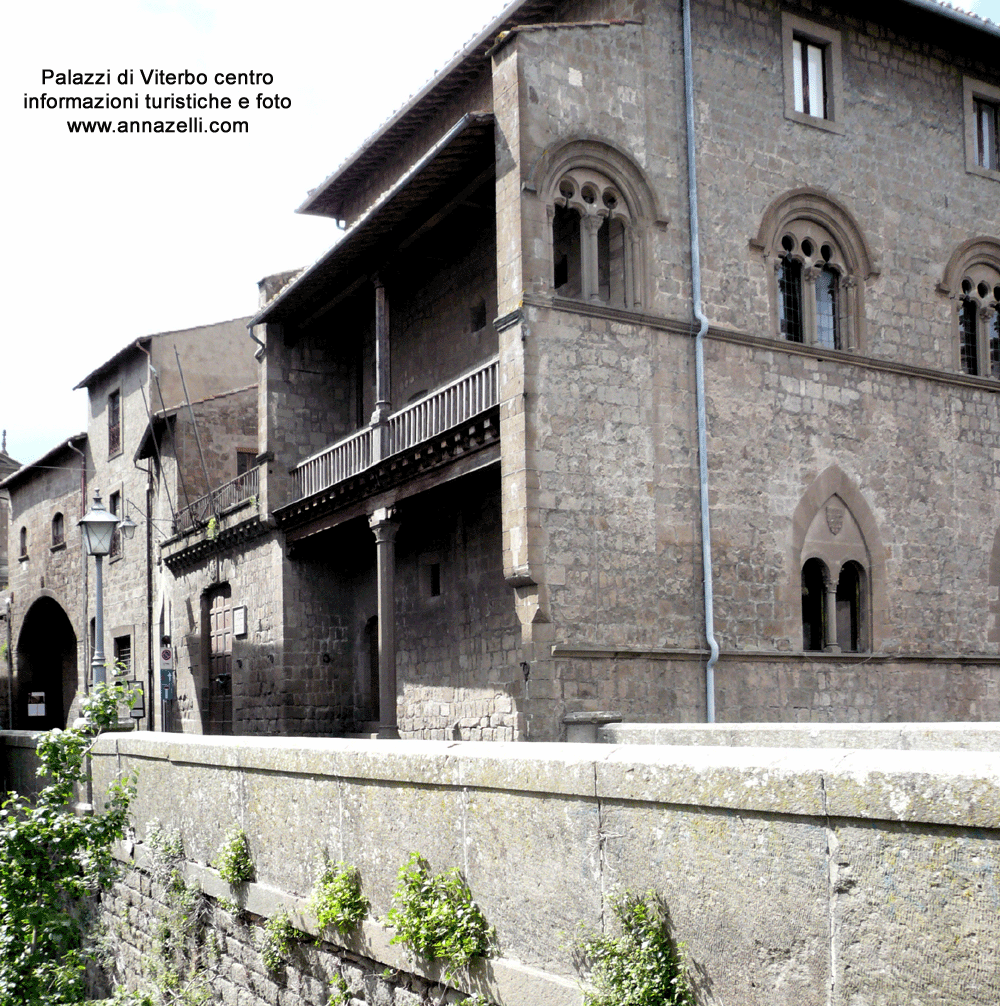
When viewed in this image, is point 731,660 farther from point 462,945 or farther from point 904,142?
point 462,945

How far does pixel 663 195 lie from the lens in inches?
617

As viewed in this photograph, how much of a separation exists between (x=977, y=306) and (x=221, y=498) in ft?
47.4

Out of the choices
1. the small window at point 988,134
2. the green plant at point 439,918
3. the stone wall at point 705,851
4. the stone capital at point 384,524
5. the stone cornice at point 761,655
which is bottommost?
the green plant at point 439,918

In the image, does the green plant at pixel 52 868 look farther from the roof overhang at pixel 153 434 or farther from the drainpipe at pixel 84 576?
the drainpipe at pixel 84 576

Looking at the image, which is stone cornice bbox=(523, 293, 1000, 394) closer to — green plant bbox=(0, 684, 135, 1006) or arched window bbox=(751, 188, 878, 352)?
arched window bbox=(751, 188, 878, 352)

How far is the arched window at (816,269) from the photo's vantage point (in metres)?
16.7

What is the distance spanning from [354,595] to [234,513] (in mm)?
3029

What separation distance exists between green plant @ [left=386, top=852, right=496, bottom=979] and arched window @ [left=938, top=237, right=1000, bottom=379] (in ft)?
47.5

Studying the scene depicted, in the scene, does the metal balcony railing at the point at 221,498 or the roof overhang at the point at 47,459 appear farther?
the roof overhang at the point at 47,459

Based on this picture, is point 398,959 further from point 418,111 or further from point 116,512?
point 116,512

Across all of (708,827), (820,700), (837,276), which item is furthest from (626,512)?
(708,827)

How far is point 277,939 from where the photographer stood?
7.53 m

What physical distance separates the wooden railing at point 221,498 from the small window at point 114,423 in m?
5.21

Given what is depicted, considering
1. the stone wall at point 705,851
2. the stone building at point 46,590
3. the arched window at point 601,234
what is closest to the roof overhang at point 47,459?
the stone building at point 46,590
